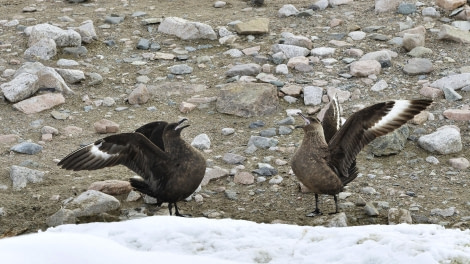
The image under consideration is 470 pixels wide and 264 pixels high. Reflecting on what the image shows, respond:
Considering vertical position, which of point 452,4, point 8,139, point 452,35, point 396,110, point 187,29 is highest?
point 396,110

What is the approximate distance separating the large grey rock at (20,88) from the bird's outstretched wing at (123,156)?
221cm

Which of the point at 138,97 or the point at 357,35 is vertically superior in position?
the point at 357,35

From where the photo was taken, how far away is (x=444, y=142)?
262 inches

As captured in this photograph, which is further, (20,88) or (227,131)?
(20,88)

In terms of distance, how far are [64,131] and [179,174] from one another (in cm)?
194

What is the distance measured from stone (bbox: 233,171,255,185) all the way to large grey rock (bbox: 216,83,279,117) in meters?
1.14

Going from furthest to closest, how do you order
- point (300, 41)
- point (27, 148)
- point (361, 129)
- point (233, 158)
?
point (300, 41), point (27, 148), point (233, 158), point (361, 129)

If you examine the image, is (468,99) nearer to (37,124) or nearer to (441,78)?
(441,78)

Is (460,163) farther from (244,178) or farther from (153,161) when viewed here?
(153,161)

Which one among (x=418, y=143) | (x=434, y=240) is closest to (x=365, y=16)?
(x=418, y=143)

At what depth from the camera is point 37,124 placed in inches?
292

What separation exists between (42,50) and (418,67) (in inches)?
169

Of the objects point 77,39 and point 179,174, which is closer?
point 179,174

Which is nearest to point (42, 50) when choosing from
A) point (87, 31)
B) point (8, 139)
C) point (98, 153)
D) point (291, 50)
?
point (87, 31)
